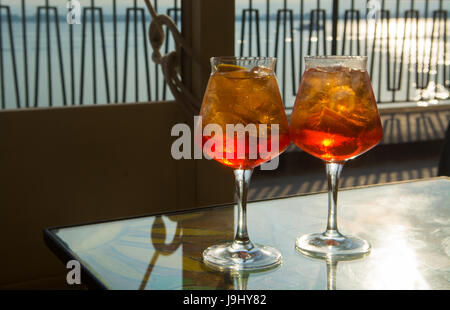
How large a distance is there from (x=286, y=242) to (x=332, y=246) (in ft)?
0.24

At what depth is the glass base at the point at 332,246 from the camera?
802 mm

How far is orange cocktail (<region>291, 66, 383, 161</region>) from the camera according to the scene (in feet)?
2.50

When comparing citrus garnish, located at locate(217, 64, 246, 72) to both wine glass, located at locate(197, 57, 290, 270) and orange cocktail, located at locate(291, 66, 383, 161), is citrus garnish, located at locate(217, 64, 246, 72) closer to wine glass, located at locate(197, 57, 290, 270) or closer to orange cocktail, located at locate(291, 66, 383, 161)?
wine glass, located at locate(197, 57, 290, 270)

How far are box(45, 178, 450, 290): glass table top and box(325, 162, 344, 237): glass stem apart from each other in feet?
0.19

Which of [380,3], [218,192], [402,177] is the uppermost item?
[380,3]

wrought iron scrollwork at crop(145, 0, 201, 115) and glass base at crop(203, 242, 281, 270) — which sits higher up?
wrought iron scrollwork at crop(145, 0, 201, 115)

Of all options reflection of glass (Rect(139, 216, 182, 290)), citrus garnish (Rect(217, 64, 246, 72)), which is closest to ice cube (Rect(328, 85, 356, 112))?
citrus garnish (Rect(217, 64, 246, 72))

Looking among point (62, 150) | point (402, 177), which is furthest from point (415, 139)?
point (62, 150)

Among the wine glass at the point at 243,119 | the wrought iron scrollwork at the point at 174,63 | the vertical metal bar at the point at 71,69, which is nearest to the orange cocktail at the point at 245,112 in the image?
the wine glass at the point at 243,119

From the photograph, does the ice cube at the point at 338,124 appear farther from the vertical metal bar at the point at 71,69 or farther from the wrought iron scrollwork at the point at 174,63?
the vertical metal bar at the point at 71,69

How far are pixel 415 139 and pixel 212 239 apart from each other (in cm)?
381

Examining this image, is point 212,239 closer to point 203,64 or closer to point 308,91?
→ point 308,91

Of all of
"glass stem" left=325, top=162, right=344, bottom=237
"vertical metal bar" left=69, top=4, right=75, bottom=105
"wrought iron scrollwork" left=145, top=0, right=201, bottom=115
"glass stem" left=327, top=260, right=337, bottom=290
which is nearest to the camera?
"glass stem" left=327, top=260, right=337, bottom=290
